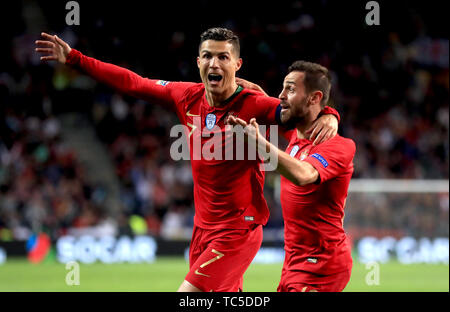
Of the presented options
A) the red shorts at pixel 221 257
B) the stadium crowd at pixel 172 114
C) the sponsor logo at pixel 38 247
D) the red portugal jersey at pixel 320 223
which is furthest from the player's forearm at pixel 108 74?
the stadium crowd at pixel 172 114

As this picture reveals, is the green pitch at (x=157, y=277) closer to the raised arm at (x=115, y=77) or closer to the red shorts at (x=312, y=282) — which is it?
the raised arm at (x=115, y=77)

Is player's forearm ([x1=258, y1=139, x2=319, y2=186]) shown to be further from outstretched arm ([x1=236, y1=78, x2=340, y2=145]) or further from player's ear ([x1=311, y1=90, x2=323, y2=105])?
player's ear ([x1=311, y1=90, x2=323, y2=105])

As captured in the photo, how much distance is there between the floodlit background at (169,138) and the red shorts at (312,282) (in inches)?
272

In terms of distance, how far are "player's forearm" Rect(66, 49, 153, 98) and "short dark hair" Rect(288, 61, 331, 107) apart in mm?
1445

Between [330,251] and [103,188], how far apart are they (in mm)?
13142

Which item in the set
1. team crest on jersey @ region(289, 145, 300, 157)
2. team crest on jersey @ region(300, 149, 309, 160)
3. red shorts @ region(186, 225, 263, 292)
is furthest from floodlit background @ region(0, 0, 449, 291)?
team crest on jersey @ region(300, 149, 309, 160)

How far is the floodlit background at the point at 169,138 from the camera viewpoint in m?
15.4

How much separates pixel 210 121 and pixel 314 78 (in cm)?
97

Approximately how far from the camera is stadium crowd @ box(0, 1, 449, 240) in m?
16.5

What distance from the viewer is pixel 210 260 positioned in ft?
17.8
